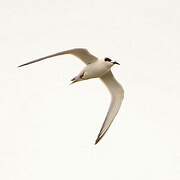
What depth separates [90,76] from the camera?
11422 mm

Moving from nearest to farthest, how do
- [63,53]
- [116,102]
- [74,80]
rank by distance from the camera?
[63,53]
[74,80]
[116,102]

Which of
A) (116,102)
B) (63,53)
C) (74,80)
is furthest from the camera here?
(116,102)

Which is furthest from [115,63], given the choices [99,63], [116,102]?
[116,102]

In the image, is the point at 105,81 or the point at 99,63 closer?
the point at 99,63

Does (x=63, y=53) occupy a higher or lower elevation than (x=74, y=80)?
higher

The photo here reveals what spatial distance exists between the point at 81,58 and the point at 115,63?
755mm

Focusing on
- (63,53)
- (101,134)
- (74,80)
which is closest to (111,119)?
(101,134)

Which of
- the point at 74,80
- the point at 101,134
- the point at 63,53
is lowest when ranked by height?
the point at 101,134

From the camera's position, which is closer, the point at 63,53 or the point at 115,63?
the point at 63,53

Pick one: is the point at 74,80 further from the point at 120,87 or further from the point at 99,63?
the point at 120,87

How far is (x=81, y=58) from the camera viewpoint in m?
11.6

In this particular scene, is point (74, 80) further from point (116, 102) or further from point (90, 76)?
point (116, 102)

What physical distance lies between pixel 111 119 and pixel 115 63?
1257 millimetres

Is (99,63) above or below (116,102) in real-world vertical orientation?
above
